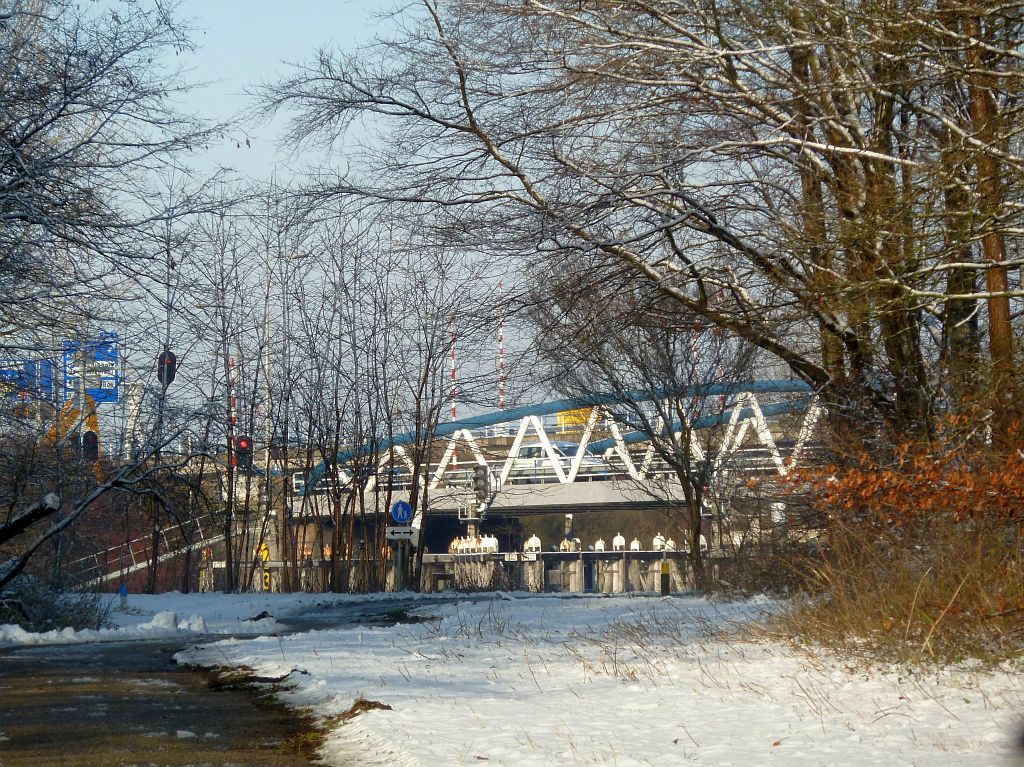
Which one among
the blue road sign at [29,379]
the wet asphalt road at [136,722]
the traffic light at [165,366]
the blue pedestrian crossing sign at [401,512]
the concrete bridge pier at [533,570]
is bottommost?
the wet asphalt road at [136,722]

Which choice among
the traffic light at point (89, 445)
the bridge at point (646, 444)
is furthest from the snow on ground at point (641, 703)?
the traffic light at point (89, 445)

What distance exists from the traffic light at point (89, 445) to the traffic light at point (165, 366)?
2.94m

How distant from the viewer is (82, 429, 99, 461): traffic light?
698 inches

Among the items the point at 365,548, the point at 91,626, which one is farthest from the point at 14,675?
the point at 365,548

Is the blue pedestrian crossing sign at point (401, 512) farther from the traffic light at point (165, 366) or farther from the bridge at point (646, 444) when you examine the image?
the traffic light at point (165, 366)

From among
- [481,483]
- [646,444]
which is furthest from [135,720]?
[646,444]

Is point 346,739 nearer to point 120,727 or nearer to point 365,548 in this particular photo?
point 120,727

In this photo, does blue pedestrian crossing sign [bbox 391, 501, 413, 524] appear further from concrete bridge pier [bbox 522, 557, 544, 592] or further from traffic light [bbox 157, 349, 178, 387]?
concrete bridge pier [bbox 522, 557, 544, 592]

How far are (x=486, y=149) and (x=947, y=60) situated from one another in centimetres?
503

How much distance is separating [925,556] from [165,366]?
9.69 metres

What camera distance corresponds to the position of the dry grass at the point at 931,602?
806cm

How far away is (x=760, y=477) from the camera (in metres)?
20.1

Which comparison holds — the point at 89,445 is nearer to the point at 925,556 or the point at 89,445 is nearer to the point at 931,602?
the point at 925,556

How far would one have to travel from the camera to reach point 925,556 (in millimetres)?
10141
